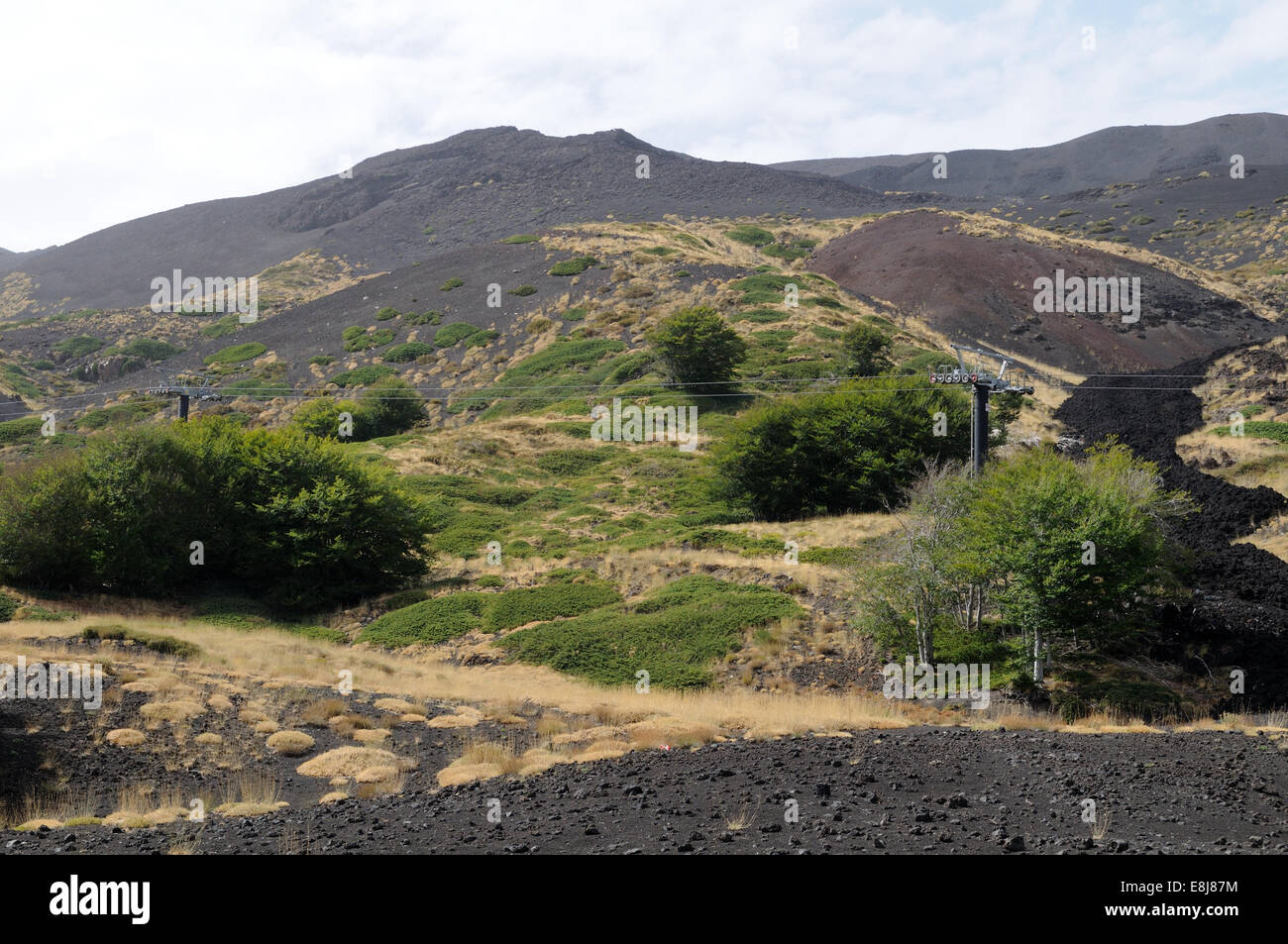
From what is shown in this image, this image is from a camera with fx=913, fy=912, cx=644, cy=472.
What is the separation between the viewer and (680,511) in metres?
42.2

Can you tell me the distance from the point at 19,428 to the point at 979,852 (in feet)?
236

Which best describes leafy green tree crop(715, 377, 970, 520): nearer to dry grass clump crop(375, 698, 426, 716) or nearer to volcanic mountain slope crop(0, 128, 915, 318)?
dry grass clump crop(375, 698, 426, 716)

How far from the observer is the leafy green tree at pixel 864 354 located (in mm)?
51250

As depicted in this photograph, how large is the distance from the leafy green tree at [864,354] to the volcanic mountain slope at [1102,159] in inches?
5284

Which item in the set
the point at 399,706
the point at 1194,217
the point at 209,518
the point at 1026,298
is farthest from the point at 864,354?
the point at 1194,217

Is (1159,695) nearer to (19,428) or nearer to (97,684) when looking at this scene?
(97,684)

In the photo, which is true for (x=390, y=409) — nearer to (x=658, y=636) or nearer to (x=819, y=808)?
(x=658, y=636)

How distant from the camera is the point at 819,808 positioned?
439 inches

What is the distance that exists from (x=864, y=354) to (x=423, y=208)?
116 metres

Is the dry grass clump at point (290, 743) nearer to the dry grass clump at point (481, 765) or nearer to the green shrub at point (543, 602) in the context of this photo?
the dry grass clump at point (481, 765)

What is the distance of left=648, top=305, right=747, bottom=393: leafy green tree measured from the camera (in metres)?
55.9

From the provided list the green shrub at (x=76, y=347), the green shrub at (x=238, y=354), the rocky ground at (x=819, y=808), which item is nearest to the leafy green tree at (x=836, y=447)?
the rocky ground at (x=819, y=808)

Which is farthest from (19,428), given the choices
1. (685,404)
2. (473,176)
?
(473,176)

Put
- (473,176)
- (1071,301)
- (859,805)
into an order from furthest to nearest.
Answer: (473,176) < (1071,301) < (859,805)
